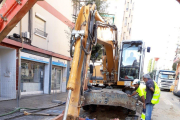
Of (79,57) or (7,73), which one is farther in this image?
(7,73)

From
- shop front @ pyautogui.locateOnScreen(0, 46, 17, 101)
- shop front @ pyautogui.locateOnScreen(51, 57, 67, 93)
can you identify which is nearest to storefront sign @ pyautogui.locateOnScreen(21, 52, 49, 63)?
shop front @ pyautogui.locateOnScreen(0, 46, 17, 101)

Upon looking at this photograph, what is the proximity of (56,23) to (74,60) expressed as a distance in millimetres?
9302

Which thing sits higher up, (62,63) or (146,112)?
(62,63)

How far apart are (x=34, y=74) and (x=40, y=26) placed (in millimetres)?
3252

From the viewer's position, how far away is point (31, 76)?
933cm

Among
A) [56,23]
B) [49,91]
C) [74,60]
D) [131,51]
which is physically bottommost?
[49,91]

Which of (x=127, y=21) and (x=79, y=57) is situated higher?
(x=127, y=21)

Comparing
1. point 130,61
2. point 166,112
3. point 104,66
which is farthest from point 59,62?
point 166,112

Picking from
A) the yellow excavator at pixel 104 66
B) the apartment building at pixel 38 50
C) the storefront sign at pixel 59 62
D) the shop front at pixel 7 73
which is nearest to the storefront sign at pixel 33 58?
the apartment building at pixel 38 50

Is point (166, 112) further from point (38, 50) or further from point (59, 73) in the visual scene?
point (59, 73)

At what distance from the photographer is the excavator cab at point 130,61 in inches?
237

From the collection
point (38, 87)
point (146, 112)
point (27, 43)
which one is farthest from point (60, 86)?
point (146, 112)

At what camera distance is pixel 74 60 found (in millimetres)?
2916

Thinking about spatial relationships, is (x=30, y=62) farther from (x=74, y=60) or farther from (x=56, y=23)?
(x=74, y=60)
